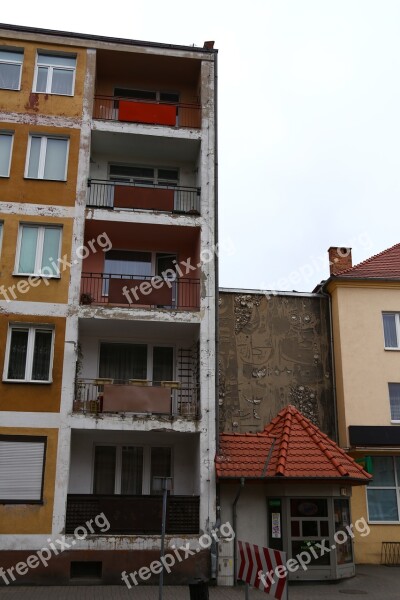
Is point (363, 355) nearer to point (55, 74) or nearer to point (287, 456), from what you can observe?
point (287, 456)

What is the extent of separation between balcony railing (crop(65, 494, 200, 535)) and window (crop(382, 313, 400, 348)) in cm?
957

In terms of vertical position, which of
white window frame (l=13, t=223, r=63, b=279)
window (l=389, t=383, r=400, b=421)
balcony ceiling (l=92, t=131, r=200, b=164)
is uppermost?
balcony ceiling (l=92, t=131, r=200, b=164)

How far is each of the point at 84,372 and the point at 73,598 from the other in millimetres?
6529

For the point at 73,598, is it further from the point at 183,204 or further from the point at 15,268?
the point at 183,204

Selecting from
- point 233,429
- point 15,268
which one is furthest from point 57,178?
point 233,429

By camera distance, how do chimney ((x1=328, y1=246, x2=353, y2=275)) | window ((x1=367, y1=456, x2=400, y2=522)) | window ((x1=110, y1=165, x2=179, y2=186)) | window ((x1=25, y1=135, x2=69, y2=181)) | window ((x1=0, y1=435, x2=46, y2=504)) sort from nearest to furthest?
1. window ((x1=0, y1=435, x2=46, y2=504))
2. window ((x1=25, y1=135, x2=69, y2=181))
3. window ((x1=367, y1=456, x2=400, y2=522))
4. window ((x1=110, y1=165, x2=179, y2=186))
5. chimney ((x1=328, y1=246, x2=353, y2=275))

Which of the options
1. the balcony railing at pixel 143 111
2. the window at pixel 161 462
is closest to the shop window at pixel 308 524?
the window at pixel 161 462

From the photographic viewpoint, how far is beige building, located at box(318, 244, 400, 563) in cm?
2039

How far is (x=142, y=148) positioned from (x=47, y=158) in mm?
3161

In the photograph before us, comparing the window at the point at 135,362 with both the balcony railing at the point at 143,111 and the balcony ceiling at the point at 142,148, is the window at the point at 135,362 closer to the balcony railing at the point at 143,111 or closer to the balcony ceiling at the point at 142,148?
the balcony ceiling at the point at 142,148

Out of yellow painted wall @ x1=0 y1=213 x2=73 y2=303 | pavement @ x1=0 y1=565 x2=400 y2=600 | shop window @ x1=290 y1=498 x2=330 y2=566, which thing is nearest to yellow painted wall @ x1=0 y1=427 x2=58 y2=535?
pavement @ x1=0 y1=565 x2=400 y2=600

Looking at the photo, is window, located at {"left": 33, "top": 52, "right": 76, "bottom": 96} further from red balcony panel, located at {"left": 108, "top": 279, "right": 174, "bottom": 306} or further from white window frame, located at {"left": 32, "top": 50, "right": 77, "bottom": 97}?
red balcony panel, located at {"left": 108, "top": 279, "right": 174, "bottom": 306}

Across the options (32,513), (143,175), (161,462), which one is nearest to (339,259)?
(143,175)

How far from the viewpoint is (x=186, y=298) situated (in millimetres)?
19594
